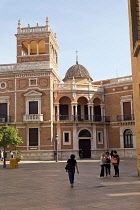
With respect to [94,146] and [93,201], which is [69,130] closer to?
[94,146]

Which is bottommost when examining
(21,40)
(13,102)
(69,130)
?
(69,130)

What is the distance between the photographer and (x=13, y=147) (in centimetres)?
3712

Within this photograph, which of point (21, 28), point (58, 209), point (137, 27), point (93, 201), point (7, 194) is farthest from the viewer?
point (21, 28)

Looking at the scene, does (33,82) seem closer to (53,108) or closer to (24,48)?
(53,108)

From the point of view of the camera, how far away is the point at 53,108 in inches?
1532

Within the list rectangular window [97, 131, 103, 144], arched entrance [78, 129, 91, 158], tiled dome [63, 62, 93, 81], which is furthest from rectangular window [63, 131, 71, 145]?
tiled dome [63, 62, 93, 81]

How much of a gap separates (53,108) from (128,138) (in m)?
11.0

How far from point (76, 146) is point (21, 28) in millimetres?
17854

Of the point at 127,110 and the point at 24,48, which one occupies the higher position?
the point at 24,48

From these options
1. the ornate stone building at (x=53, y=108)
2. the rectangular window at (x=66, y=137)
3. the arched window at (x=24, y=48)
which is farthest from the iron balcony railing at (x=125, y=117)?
the arched window at (x=24, y=48)

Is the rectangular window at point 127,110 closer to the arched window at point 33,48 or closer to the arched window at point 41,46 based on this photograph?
the arched window at point 41,46

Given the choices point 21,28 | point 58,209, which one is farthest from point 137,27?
point 21,28

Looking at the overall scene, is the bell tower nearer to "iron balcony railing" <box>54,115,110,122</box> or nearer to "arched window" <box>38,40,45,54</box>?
"arched window" <box>38,40,45,54</box>

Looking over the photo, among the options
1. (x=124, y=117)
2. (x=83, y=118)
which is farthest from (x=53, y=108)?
(x=124, y=117)
